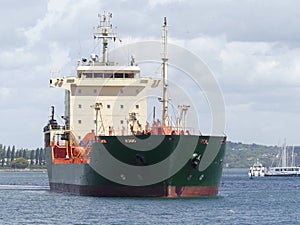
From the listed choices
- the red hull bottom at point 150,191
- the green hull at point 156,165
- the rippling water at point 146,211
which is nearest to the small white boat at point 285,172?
the rippling water at point 146,211

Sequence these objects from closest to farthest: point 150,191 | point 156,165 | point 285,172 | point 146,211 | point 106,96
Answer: point 146,211 < point 156,165 < point 150,191 < point 106,96 < point 285,172

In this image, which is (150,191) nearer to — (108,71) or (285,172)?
(108,71)

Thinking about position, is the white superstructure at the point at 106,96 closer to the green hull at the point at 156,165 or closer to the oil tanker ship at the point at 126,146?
the oil tanker ship at the point at 126,146

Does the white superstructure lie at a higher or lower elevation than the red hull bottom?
higher

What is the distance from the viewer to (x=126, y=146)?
53.7m

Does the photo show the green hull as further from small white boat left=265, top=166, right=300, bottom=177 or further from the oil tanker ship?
small white boat left=265, top=166, right=300, bottom=177

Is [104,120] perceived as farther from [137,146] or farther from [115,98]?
[137,146]

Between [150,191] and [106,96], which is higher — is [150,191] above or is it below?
below

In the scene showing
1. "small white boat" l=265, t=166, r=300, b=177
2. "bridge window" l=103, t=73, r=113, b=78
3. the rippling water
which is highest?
"bridge window" l=103, t=73, r=113, b=78

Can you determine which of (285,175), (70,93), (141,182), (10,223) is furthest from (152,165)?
(285,175)

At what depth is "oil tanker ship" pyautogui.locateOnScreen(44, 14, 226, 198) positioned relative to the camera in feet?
174

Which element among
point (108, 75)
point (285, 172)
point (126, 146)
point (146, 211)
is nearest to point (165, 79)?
point (126, 146)

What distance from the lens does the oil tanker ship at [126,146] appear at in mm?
53125

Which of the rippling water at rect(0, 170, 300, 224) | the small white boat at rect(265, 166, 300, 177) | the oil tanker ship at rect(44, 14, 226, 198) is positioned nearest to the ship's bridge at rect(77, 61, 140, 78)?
the oil tanker ship at rect(44, 14, 226, 198)
